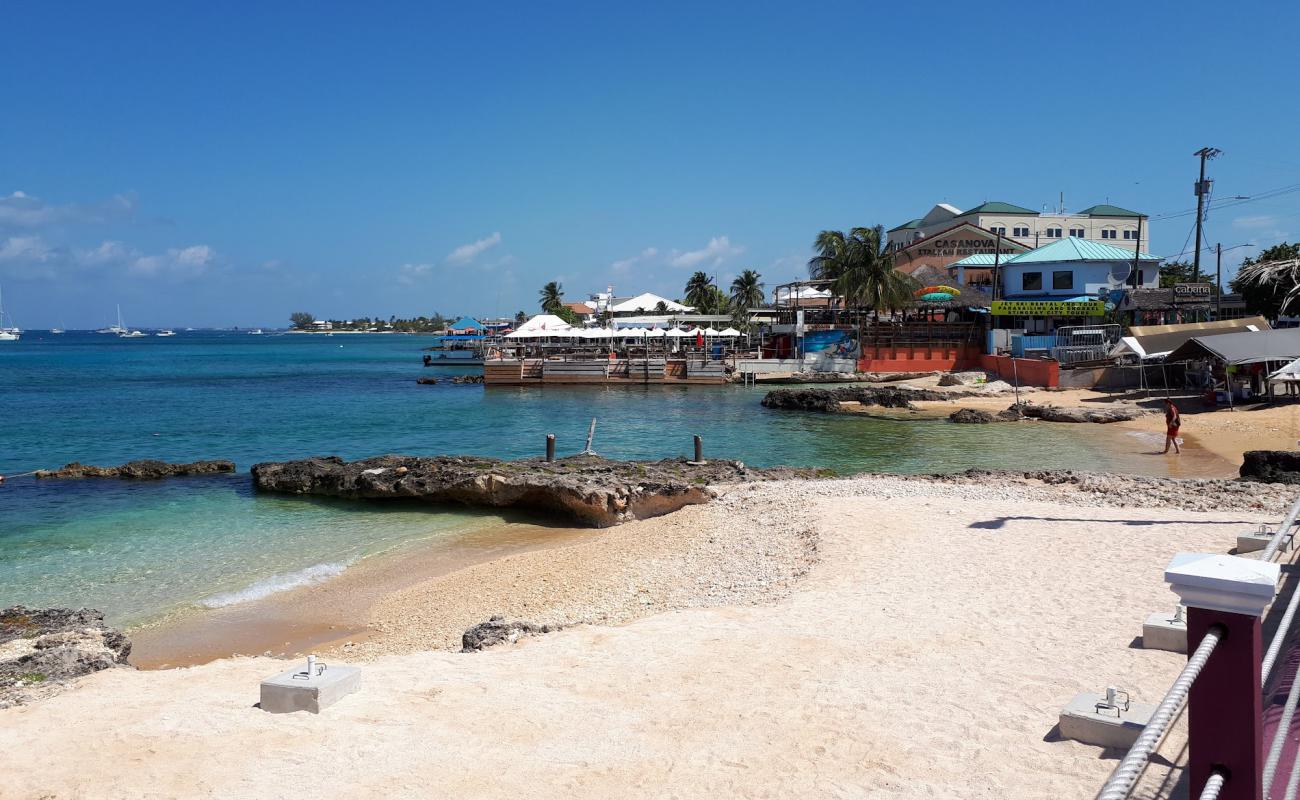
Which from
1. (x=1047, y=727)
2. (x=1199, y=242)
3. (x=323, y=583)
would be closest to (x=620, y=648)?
(x=1047, y=727)

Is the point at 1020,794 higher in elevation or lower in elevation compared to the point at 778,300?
lower

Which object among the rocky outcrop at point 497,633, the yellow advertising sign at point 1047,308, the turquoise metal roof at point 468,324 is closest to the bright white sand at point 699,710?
the rocky outcrop at point 497,633

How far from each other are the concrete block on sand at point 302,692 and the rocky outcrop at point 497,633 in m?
2.26

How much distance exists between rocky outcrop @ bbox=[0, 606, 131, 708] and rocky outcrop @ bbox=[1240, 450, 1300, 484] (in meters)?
21.2

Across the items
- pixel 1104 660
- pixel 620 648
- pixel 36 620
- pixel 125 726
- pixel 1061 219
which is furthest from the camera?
pixel 1061 219

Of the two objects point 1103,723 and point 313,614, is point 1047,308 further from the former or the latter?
point 1103,723

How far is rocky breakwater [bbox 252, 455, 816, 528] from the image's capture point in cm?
1841

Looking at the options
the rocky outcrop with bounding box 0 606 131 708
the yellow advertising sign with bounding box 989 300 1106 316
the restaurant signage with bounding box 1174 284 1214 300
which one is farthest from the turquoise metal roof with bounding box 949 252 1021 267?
the rocky outcrop with bounding box 0 606 131 708

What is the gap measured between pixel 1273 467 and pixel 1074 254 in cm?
4207

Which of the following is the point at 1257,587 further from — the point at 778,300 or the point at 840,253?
the point at 778,300

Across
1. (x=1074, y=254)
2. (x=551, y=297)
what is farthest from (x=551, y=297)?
(x=1074, y=254)

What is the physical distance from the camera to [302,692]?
7.33m

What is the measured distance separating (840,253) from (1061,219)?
31444mm

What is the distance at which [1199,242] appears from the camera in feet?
171
